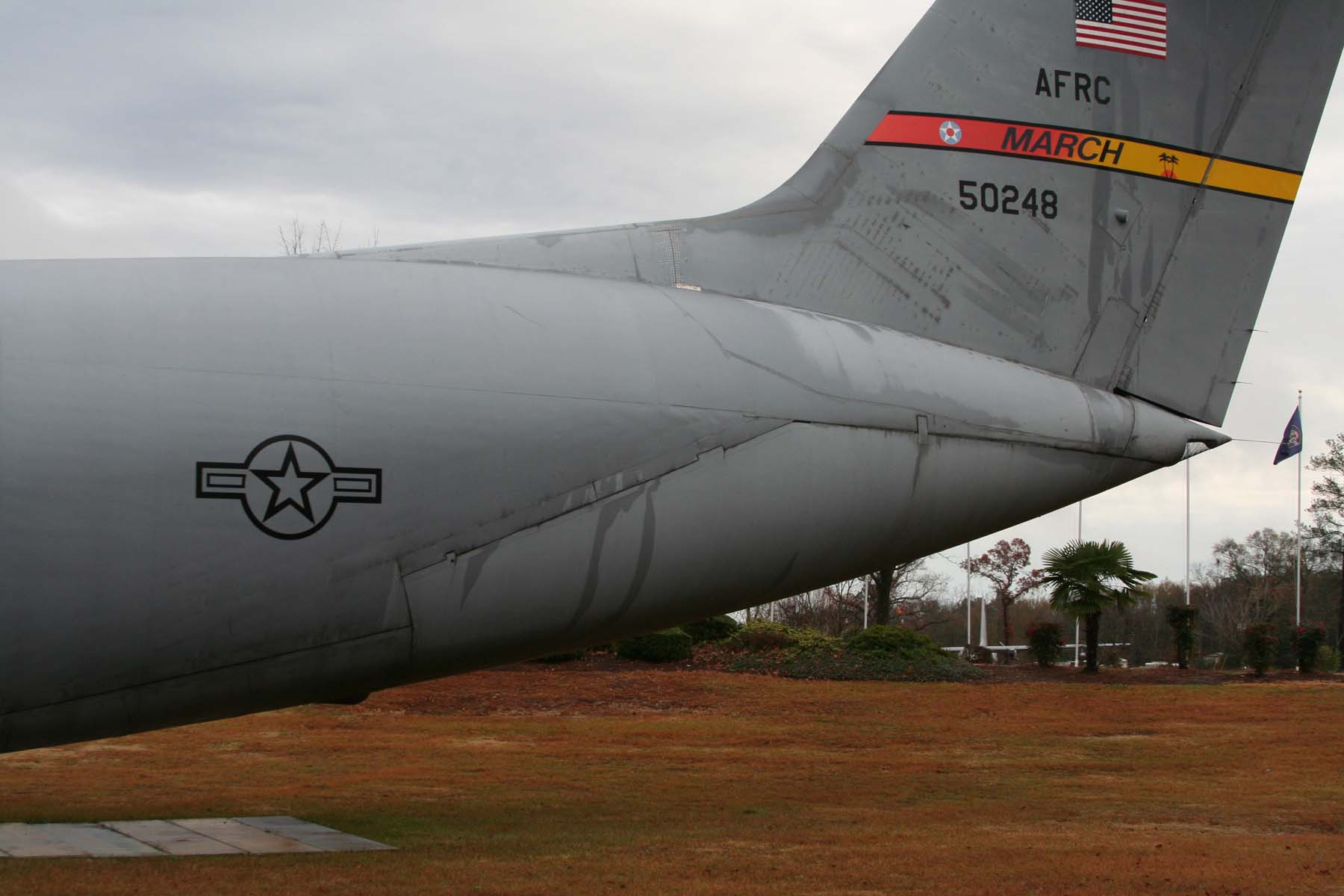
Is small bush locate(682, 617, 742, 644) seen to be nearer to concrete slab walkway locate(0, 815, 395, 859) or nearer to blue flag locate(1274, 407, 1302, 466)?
blue flag locate(1274, 407, 1302, 466)

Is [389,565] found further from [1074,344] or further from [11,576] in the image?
[1074,344]

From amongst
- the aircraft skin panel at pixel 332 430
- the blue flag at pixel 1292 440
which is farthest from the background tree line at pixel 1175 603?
the aircraft skin panel at pixel 332 430

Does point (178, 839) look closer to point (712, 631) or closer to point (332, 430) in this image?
point (332, 430)

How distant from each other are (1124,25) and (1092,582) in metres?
17.3

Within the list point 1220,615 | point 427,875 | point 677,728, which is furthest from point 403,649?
point 1220,615

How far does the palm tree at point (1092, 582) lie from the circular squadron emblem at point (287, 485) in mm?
20335

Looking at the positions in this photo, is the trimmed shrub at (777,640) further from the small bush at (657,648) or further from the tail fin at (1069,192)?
the tail fin at (1069,192)

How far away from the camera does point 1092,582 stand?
80.2ft

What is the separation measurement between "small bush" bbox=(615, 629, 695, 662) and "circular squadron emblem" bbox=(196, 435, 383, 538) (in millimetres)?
17490

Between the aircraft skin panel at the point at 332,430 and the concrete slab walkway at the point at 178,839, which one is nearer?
the aircraft skin panel at the point at 332,430

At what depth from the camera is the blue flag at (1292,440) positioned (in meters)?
30.5

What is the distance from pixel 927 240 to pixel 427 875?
5.05 metres

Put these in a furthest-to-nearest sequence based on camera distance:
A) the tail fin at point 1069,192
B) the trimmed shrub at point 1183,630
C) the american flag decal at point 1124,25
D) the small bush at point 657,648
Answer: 1. the trimmed shrub at point 1183,630
2. the small bush at point 657,648
3. the american flag decal at point 1124,25
4. the tail fin at point 1069,192

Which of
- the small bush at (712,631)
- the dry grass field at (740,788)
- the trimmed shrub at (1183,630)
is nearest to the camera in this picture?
the dry grass field at (740,788)
